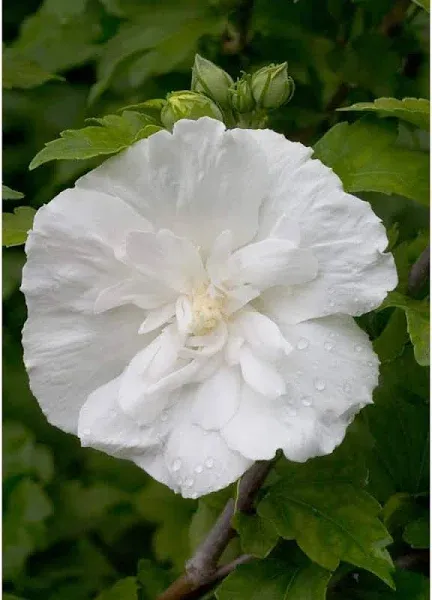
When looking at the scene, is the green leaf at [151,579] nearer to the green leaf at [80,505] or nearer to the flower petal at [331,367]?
the green leaf at [80,505]

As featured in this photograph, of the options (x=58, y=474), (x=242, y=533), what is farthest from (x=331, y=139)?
(x=58, y=474)

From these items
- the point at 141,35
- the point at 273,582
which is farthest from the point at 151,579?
the point at 141,35

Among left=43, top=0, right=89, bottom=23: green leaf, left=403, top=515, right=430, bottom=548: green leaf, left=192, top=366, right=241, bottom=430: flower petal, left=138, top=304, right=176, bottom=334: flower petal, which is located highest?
left=43, top=0, right=89, bottom=23: green leaf

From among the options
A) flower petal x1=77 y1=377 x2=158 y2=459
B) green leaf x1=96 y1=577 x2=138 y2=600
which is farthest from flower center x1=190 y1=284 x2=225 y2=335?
green leaf x1=96 y1=577 x2=138 y2=600

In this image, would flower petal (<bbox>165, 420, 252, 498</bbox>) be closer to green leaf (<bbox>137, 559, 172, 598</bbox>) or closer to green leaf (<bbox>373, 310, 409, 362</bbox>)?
green leaf (<bbox>373, 310, 409, 362</bbox>)

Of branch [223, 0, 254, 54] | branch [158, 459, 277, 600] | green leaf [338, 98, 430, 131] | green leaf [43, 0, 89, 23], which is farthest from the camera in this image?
green leaf [43, 0, 89, 23]

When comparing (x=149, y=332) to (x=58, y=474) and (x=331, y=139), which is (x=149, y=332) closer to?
(x=331, y=139)

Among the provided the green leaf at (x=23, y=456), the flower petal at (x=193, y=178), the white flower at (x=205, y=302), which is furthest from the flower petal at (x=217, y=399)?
the green leaf at (x=23, y=456)
